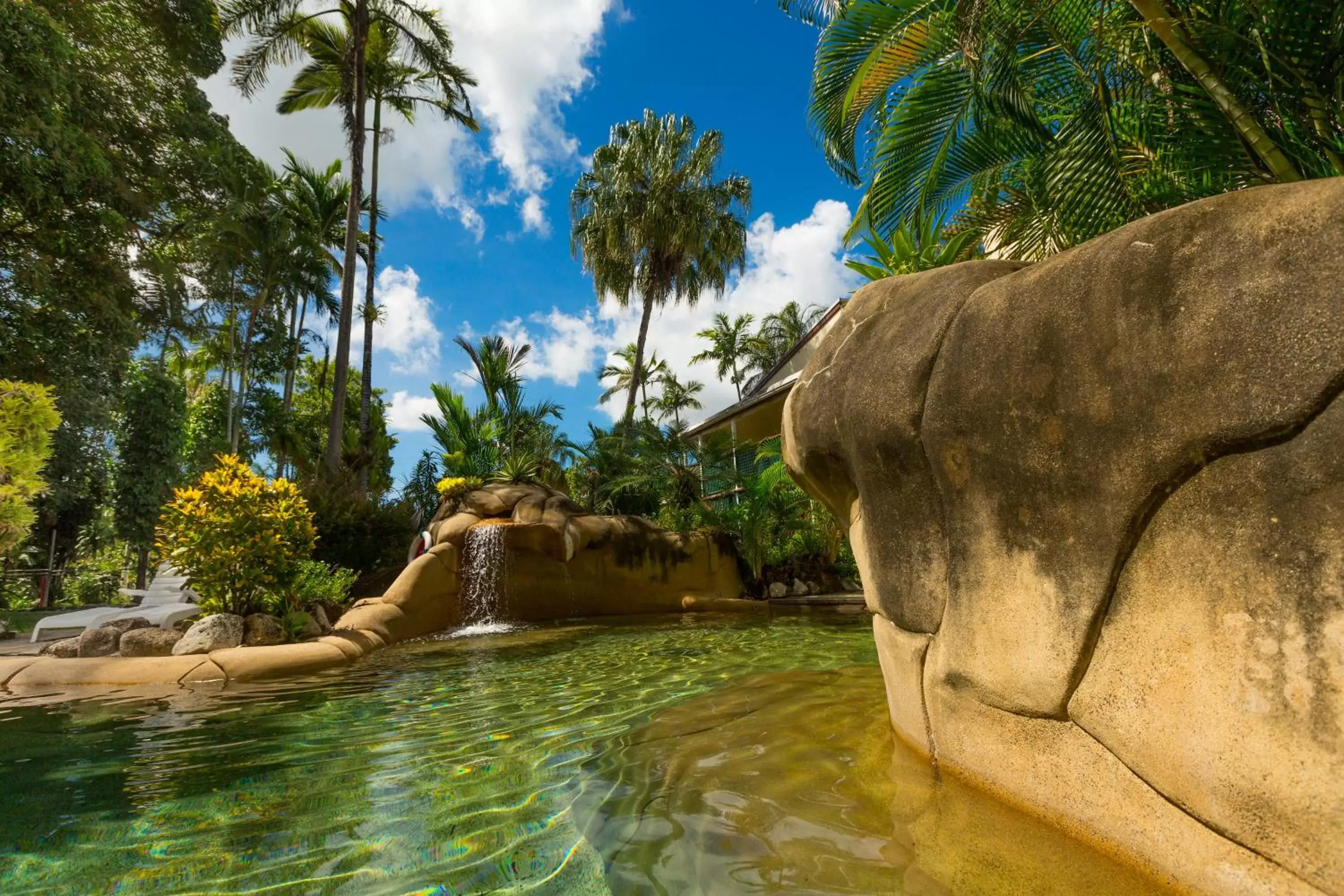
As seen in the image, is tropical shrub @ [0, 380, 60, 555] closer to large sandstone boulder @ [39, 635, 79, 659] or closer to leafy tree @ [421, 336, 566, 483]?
large sandstone boulder @ [39, 635, 79, 659]

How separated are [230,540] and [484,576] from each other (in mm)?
4550

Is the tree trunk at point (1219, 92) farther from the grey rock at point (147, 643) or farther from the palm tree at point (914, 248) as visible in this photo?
the grey rock at point (147, 643)

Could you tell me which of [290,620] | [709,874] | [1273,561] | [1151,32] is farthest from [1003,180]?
[290,620]

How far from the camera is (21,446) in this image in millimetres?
6848

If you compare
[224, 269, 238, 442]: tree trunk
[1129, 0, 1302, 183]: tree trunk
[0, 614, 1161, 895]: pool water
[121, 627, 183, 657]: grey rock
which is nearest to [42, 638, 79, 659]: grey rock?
[121, 627, 183, 657]: grey rock

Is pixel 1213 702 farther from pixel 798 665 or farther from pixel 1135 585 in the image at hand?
pixel 798 665

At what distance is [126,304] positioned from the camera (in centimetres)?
1303

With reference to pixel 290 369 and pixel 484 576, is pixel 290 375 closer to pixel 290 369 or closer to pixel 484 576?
pixel 290 369

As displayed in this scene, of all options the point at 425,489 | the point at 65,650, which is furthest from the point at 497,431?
the point at 65,650

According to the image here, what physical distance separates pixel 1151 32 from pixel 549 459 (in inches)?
616

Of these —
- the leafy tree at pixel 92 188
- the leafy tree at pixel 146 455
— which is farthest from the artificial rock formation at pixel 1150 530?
the leafy tree at pixel 146 455

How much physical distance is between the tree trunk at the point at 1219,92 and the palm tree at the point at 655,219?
56.1ft

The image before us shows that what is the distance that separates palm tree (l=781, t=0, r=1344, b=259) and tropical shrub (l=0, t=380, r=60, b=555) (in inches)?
355

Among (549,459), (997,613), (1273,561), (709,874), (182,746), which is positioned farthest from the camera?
(549,459)
